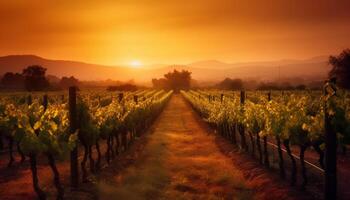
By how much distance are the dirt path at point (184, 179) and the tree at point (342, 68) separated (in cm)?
5092

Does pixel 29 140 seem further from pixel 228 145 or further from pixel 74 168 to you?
pixel 228 145

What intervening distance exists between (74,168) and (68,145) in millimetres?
1698

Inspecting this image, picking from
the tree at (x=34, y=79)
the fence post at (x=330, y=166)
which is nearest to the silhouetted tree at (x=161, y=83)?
the tree at (x=34, y=79)

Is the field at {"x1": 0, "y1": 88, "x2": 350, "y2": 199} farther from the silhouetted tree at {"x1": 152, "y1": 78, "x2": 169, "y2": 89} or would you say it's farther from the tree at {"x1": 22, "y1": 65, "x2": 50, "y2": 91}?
the silhouetted tree at {"x1": 152, "y1": 78, "x2": 169, "y2": 89}

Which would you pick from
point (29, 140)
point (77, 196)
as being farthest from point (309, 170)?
point (29, 140)

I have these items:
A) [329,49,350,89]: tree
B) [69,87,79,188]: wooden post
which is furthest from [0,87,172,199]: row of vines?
[329,49,350,89]: tree

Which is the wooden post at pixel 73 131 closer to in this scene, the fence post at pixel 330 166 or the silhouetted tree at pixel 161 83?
the fence post at pixel 330 166

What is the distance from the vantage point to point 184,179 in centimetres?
1416

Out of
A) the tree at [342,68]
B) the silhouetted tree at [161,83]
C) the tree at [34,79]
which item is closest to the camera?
the tree at [342,68]

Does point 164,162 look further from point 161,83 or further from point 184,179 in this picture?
point 161,83

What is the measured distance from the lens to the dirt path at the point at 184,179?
39.7ft

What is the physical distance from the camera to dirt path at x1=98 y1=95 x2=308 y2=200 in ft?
39.7

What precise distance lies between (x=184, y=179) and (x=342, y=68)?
5946 centimetres

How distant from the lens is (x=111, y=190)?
40.9 ft
